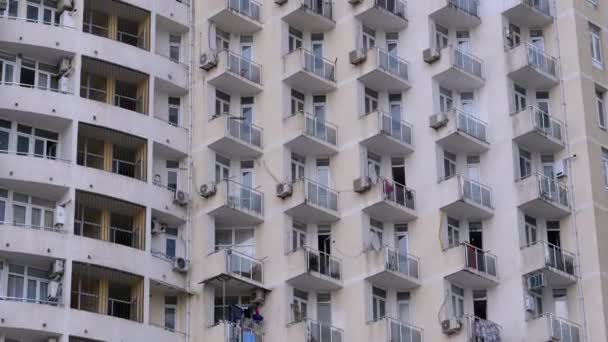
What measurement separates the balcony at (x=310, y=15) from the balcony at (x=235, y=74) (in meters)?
1.94

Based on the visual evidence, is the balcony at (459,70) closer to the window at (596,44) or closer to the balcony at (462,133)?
the balcony at (462,133)

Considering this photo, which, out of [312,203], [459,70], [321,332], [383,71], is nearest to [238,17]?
[383,71]

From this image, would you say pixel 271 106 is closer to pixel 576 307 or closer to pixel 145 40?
pixel 145 40

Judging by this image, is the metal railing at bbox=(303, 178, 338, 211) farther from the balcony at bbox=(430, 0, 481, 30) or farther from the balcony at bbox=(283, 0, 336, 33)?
the balcony at bbox=(430, 0, 481, 30)

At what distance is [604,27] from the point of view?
181 ft

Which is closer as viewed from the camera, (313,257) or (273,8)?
(313,257)

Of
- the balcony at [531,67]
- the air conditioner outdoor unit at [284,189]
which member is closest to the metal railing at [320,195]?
the air conditioner outdoor unit at [284,189]

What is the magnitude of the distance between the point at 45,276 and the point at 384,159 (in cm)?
1138

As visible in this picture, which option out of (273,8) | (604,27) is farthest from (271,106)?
(604,27)

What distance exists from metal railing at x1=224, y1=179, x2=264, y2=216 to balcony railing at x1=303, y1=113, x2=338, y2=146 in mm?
2532

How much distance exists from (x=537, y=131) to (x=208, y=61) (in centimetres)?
1076

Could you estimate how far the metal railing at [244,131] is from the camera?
53000 millimetres

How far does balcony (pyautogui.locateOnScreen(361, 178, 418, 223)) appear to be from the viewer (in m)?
51.6

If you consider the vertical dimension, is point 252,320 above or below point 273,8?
below
